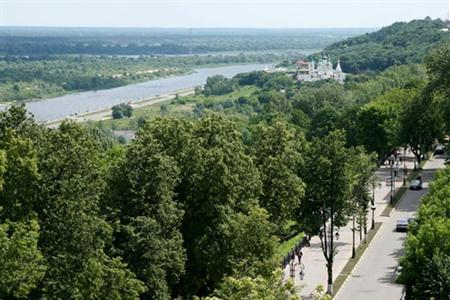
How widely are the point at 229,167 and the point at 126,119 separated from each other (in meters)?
119

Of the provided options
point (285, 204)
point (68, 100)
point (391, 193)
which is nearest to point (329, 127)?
point (391, 193)

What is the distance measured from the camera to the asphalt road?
42.7m

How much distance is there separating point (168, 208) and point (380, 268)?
52.5ft

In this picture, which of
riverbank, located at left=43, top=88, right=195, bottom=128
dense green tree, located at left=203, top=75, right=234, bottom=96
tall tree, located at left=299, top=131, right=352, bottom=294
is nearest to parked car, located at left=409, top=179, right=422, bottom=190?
tall tree, located at left=299, top=131, right=352, bottom=294

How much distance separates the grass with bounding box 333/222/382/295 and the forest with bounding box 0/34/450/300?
8.72ft

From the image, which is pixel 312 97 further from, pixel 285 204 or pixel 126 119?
pixel 285 204

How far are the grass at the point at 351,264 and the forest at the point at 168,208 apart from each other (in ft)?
8.72

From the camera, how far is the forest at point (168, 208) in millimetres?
31016

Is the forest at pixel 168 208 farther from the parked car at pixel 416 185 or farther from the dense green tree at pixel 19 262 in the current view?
the parked car at pixel 416 185

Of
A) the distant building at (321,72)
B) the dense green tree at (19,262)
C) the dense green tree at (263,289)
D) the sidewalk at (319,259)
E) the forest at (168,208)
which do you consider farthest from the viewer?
the distant building at (321,72)

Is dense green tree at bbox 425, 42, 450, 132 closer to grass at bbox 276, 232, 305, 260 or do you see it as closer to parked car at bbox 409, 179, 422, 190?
parked car at bbox 409, 179, 422, 190

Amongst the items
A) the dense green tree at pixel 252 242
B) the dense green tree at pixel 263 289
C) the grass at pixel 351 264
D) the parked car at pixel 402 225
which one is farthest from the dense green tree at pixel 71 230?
the parked car at pixel 402 225

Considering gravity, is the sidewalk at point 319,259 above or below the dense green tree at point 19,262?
below

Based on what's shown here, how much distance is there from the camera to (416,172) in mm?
76188
